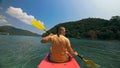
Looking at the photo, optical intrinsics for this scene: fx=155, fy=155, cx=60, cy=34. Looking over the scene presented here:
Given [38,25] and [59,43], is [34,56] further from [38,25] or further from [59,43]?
[59,43]

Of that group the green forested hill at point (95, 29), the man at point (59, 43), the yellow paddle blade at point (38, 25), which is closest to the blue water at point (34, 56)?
the yellow paddle blade at point (38, 25)

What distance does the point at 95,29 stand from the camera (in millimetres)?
126688

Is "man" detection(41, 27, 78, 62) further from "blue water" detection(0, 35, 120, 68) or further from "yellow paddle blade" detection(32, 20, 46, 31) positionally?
"blue water" detection(0, 35, 120, 68)

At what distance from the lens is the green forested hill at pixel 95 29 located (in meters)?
106

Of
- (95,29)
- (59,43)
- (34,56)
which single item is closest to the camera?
(59,43)

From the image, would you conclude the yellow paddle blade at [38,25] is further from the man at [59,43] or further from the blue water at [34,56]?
the blue water at [34,56]

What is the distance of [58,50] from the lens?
6652 millimetres

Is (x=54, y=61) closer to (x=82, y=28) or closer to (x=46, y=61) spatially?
(x=46, y=61)

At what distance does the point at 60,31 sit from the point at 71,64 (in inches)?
71.9

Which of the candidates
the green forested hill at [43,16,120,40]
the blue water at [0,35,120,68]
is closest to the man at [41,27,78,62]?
the blue water at [0,35,120,68]

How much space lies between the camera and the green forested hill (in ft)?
349

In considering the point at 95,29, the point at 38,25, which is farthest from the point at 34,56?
the point at 95,29

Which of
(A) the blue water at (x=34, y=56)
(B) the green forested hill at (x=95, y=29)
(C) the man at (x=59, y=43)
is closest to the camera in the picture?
(C) the man at (x=59, y=43)

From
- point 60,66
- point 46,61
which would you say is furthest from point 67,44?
point 46,61
